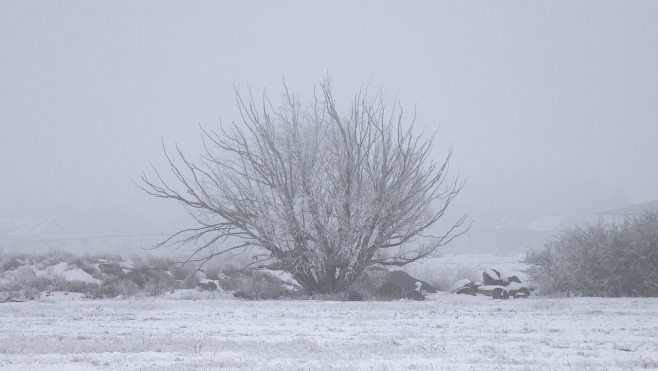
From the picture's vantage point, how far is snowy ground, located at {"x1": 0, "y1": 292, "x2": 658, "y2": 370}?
5.55 metres

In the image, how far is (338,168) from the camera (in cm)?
1593

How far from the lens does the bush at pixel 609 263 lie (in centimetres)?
1573

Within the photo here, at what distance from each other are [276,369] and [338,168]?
1092cm

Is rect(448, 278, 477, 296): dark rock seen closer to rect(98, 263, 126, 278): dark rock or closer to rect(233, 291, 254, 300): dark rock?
rect(233, 291, 254, 300): dark rock

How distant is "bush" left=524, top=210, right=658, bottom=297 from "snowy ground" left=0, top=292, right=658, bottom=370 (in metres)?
4.88

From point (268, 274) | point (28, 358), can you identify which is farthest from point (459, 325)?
point (268, 274)

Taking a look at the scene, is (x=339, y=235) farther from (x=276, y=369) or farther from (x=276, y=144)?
(x=276, y=369)

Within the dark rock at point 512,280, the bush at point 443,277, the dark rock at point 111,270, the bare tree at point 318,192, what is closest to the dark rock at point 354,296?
the bare tree at point 318,192

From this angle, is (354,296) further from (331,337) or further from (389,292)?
(331,337)

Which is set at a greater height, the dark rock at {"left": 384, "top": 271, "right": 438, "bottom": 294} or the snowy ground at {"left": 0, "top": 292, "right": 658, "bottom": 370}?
the dark rock at {"left": 384, "top": 271, "right": 438, "bottom": 294}

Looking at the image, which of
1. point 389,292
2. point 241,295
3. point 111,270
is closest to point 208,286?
point 241,295

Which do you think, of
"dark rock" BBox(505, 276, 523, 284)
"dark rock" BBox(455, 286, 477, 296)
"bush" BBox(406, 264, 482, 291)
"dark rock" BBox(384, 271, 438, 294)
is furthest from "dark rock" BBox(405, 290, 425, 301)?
"bush" BBox(406, 264, 482, 291)

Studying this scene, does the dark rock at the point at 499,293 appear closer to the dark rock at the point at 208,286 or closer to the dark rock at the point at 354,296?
the dark rock at the point at 354,296

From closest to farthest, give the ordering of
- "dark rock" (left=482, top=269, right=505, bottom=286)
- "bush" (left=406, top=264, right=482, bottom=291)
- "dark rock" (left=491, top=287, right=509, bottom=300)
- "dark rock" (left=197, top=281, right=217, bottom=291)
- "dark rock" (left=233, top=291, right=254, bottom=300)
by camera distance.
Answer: "dark rock" (left=491, top=287, right=509, bottom=300) → "dark rock" (left=233, top=291, right=254, bottom=300) → "dark rock" (left=482, top=269, right=505, bottom=286) → "dark rock" (left=197, top=281, right=217, bottom=291) → "bush" (left=406, top=264, right=482, bottom=291)
